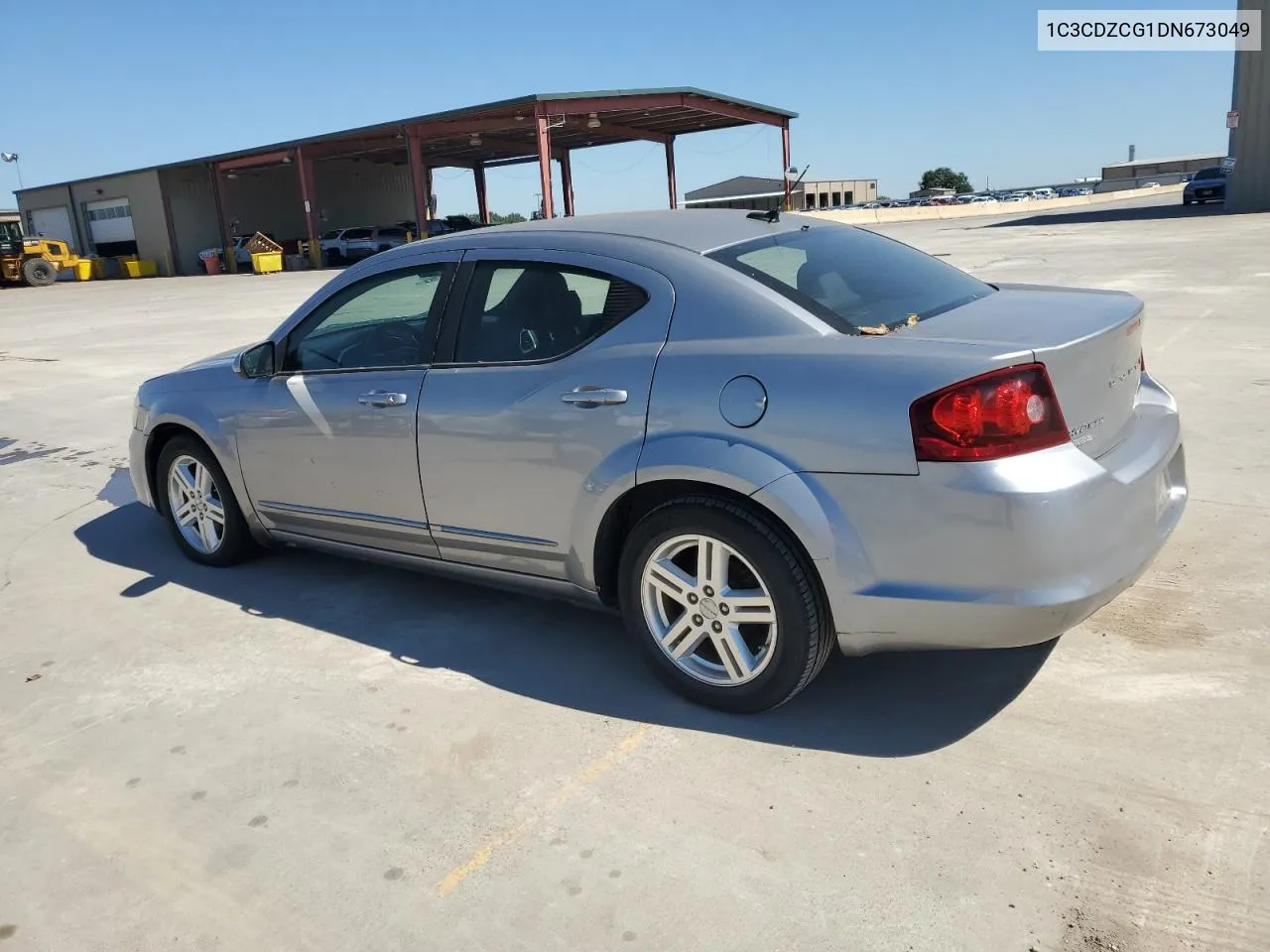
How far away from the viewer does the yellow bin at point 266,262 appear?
135 ft

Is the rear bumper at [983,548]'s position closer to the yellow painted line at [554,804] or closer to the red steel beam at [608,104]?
the yellow painted line at [554,804]

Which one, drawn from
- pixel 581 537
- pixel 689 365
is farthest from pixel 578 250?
pixel 581 537

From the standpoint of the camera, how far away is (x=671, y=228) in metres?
3.60

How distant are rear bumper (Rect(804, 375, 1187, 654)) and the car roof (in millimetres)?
1133

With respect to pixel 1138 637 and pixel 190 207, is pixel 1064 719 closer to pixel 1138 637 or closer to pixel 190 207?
pixel 1138 637

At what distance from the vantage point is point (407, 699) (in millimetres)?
3465

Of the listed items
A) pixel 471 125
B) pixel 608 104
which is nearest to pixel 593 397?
pixel 608 104

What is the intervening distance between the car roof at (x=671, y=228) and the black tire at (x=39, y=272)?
1734 inches

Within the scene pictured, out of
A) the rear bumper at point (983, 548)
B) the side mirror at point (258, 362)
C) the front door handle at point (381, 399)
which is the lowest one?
the rear bumper at point (983, 548)

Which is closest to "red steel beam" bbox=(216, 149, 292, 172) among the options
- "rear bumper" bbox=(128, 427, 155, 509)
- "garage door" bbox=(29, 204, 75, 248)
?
"garage door" bbox=(29, 204, 75, 248)

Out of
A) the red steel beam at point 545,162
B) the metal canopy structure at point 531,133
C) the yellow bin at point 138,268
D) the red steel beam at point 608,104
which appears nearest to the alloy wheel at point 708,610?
the metal canopy structure at point 531,133

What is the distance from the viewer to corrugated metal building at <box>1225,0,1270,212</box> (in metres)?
31.0

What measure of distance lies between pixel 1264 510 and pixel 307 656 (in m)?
4.44

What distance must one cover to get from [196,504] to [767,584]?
10.7 feet
